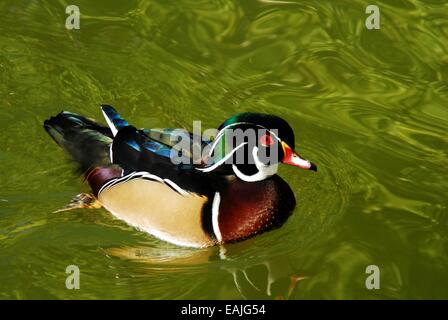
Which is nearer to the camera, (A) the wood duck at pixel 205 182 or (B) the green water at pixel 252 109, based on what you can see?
(B) the green water at pixel 252 109

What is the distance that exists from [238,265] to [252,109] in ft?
5.81

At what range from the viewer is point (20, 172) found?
21.2 ft

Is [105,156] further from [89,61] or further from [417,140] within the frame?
[417,140]

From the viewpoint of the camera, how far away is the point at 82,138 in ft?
21.0

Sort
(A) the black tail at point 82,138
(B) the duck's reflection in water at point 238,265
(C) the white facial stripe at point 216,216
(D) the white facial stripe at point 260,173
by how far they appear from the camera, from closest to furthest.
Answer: (B) the duck's reflection in water at point 238,265, (C) the white facial stripe at point 216,216, (D) the white facial stripe at point 260,173, (A) the black tail at point 82,138

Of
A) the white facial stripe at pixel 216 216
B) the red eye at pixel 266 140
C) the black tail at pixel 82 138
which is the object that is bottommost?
the white facial stripe at pixel 216 216

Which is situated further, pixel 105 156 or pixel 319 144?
pixel 319 144

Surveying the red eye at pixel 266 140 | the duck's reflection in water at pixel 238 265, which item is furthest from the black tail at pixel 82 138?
the red eye at pixel 266 140

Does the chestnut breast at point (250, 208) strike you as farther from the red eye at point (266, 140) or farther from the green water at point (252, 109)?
the red eye at point (266, 140)

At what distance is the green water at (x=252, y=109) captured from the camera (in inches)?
221

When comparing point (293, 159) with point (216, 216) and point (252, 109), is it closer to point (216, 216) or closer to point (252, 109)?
point (216, 216)

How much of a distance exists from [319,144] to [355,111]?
51 cm
